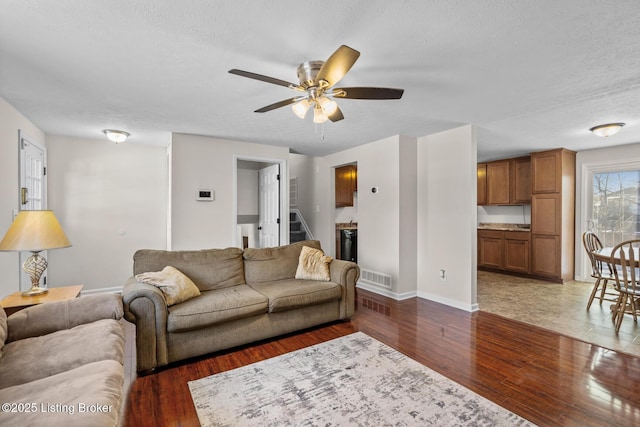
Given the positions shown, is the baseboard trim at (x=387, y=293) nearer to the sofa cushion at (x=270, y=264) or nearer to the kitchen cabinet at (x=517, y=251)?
the sofa cushion at (x=270, y=264)

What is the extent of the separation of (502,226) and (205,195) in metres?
6.12

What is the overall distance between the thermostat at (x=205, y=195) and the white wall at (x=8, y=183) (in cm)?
187

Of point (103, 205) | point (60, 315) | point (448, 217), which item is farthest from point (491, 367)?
point (103, 205)

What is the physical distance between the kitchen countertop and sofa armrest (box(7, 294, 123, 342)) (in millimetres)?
6510

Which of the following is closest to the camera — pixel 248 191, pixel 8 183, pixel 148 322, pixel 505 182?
pixel 148 322

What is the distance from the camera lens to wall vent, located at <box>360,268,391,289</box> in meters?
4.39

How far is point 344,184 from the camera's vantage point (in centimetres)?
636

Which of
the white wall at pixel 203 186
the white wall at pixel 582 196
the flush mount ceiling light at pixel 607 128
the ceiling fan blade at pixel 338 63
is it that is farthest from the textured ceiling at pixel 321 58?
the white wall at pixel 582 196

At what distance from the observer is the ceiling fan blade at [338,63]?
1.54m

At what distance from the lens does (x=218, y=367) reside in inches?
95.6

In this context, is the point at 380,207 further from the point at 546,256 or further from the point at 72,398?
the point at 72,398

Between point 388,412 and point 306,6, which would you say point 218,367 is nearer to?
point 388,412

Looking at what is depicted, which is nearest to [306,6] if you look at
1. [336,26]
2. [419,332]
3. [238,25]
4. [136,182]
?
[336,26]

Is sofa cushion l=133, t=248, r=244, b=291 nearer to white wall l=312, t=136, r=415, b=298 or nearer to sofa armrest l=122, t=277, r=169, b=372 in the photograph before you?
sofa armrest l=122, t=277, r=169, b=372
